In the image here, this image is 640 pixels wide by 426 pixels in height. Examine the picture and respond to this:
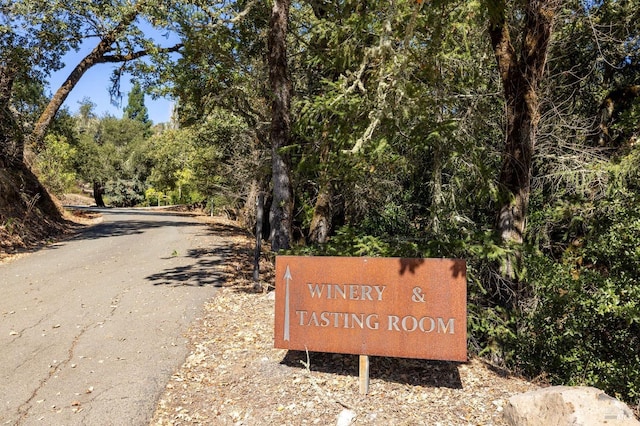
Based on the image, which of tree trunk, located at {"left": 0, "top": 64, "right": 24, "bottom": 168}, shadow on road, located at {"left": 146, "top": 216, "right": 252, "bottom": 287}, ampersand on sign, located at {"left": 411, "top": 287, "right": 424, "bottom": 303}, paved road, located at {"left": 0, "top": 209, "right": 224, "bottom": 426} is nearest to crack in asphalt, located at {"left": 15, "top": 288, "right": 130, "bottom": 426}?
paved road, located at {"left": 0, "top": 209, "right": 224, "bottom": 426}

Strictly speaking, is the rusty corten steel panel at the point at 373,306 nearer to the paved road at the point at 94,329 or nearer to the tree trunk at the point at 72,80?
the paved road at the point at 94,329

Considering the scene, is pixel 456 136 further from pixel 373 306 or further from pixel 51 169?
pixel 51 169

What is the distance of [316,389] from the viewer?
14.4ft

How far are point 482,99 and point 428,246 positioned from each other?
15.0 feet

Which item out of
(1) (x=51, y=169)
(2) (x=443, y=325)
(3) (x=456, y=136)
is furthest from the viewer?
(1) (x=51, y=169)

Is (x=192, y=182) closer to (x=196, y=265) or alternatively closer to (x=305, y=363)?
(x=196, y=265)

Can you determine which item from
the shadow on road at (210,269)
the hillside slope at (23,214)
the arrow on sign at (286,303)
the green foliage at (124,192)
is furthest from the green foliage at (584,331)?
the green foliage at (124,192)

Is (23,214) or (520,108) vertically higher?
(520,108)

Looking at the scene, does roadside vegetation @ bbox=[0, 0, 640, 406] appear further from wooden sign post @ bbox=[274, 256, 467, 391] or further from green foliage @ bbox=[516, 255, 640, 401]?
wooden sign post @ bbox=[274, 256, 467, 391]

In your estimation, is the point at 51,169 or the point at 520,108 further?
the point at 51,169

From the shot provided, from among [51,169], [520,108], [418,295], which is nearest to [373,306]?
[418,295]

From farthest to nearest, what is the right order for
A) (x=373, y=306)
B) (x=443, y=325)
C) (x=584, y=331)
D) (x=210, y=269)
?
(x=210, y=269) → (x=584, y=331) → (x=373, y=306) → (x=443, y=325)

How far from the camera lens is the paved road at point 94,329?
422 cm

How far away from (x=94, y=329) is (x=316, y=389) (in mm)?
3466
